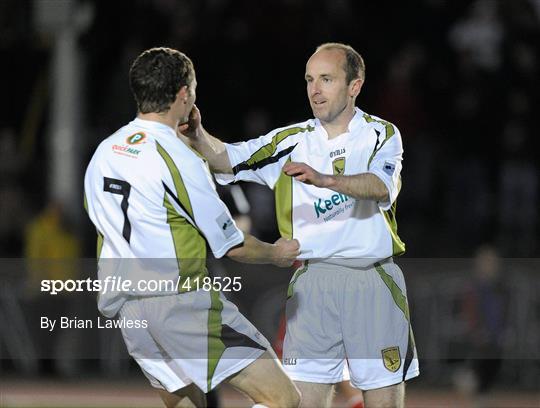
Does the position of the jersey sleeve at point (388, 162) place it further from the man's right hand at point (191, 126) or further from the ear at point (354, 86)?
the man's right hand at point (191, 126)

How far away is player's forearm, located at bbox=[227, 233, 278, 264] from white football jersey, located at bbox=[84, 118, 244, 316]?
2.4 inches

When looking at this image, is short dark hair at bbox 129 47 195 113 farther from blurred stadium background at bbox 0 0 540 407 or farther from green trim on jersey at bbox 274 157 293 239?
blurred stadium background at bbox 0 0 540 407

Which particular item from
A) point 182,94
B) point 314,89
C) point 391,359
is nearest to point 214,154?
point 314,89

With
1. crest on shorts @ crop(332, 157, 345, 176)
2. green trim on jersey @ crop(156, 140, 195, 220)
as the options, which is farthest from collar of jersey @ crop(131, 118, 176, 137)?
crest on shorts @ crop(332, 157, 345, 176)

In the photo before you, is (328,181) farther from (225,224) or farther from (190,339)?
(190,339)

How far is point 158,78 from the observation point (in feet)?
19.1

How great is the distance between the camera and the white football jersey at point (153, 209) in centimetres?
573

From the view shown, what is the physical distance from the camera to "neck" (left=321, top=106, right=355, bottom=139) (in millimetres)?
6555

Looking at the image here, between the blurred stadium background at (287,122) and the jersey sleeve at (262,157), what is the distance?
16.7 ft

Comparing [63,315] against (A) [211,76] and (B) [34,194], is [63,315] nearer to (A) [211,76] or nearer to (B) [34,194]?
(B) [34,194]

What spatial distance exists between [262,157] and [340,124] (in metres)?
0.47

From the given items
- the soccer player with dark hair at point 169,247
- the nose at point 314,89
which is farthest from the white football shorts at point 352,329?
the nose at point 314,89

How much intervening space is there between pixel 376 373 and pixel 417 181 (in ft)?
23.0

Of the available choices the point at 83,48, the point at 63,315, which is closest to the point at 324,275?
the point at 63,315
